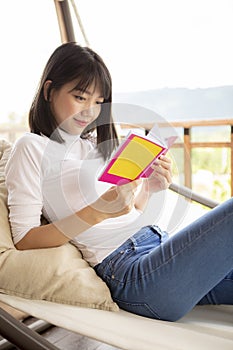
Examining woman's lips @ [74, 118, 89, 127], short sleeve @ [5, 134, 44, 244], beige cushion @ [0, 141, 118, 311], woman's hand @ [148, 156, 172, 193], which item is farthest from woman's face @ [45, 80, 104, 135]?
beige cushion @ [0, 141, 118, 311]

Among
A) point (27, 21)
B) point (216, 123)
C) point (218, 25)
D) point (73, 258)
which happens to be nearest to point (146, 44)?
point (218, 25)

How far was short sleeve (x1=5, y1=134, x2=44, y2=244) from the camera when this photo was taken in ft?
3.96

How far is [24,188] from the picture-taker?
3.96 ft

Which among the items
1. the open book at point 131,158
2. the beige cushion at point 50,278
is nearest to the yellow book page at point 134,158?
the open book at point 131,158

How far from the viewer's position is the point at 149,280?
3.73ft

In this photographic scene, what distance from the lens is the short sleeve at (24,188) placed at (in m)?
1.21

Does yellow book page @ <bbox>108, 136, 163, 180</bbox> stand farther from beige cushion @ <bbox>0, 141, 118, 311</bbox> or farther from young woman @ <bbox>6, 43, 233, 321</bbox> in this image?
beige cushion @ <bbox>0, 141, 118, 311</bbox>

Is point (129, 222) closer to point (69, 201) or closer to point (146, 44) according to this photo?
point (69, 201)

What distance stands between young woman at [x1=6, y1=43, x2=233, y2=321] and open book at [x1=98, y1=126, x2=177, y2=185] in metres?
0.03

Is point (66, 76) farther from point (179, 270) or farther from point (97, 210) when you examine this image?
point (179, 270)

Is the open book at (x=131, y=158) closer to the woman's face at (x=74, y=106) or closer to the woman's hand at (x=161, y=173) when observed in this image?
the woman's hand at (x=161, y=173)

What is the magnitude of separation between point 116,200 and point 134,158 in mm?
125

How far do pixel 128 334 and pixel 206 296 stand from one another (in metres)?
0.35

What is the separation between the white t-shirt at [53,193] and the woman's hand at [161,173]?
0.12 m
